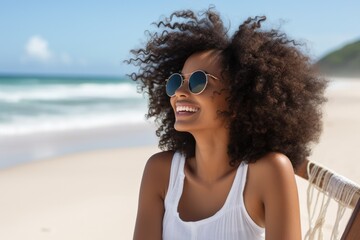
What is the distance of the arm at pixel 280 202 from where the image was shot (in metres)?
2.10

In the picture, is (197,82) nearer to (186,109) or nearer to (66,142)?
(186,109)

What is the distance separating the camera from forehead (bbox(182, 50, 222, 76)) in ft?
7.62

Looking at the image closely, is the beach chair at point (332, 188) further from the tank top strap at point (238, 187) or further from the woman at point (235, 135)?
the tank top strap at point (238, 187)

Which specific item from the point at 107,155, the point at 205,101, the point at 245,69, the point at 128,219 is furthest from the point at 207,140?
the point at 107,155

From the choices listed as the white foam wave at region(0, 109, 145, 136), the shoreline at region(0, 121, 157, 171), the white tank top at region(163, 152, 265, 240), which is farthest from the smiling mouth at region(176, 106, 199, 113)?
the white foam wave at region(0, 109, 145, 136)

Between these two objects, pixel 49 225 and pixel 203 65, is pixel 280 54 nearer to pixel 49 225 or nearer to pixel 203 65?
pixel 203 65

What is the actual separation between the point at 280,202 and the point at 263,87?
42 cm

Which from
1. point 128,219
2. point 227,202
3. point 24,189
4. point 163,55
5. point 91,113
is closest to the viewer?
point 227,202

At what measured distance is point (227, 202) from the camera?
2.26 metres

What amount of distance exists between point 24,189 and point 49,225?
1.64m

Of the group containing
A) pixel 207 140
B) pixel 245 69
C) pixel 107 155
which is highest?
pixel 107 155

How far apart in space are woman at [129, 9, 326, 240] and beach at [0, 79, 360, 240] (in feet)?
4.16

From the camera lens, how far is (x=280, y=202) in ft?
6.93

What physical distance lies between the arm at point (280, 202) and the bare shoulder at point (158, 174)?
0.48 metres
